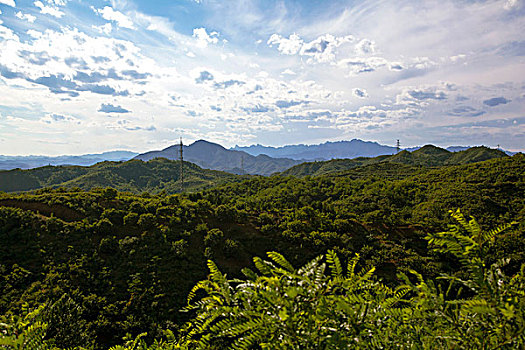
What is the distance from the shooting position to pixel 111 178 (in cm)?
7225

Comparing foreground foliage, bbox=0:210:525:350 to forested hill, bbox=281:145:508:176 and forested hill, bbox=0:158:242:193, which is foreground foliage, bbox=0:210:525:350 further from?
forested hill, bbox=281:145:508:176

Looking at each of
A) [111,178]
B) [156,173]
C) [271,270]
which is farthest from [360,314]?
[156,173]

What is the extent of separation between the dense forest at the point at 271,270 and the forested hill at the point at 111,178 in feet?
155

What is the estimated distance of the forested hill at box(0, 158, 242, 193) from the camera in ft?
211

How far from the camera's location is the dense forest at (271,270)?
5.46 feet

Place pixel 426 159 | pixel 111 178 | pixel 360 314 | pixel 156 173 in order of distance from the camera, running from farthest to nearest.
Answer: pixel 156 173 → pixel 426 159 → pixel 111 178 → pixel 360 314

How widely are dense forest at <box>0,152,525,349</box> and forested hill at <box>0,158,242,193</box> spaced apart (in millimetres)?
47240

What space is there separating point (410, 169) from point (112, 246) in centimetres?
5869

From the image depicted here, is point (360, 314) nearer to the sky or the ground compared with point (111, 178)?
nearer to the sky

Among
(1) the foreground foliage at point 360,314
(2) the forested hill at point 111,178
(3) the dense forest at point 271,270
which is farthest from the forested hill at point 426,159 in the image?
(1) the foreground foliage at point 360,314

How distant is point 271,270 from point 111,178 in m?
82.0

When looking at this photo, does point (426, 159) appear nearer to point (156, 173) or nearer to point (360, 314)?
point (156, 173)

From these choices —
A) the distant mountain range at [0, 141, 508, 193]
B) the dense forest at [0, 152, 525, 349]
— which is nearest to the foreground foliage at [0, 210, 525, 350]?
the dense forest at [0, 152, 525, 349]

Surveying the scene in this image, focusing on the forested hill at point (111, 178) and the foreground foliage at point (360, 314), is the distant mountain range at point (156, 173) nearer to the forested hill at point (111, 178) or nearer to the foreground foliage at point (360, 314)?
the forested hill at point (111, 178)
